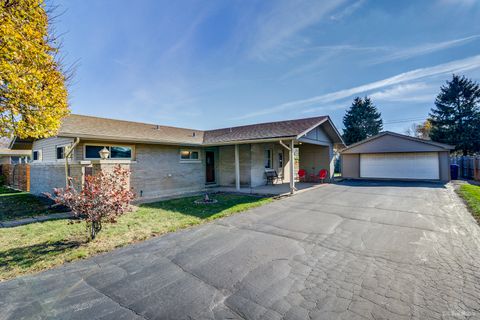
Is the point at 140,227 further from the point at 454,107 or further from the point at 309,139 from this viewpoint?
the point at 454,107

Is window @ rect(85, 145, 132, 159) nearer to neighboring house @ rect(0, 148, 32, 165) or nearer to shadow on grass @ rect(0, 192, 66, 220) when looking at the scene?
shadow on grass @ rect(0, 192, 66, 220)

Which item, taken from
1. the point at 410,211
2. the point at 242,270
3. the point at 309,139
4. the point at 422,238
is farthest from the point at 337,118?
the point at 242,270

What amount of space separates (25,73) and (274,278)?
7.22 m

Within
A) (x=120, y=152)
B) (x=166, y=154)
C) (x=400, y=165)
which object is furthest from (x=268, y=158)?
(x=400, y=165)

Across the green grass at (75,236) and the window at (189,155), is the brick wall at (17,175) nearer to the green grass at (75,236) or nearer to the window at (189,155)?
the window at (189,155)

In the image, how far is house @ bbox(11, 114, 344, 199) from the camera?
9.46m

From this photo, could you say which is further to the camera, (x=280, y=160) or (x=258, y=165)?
(x=280, y=160)

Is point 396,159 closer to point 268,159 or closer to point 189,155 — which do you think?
point 268,159

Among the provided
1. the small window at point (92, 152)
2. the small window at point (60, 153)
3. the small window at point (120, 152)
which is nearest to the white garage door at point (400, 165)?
the small window at point (120, 152)

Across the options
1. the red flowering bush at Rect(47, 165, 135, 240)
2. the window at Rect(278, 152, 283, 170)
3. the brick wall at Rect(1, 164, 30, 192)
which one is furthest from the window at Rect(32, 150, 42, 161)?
the window at Rect(278, 152, 283, 170)

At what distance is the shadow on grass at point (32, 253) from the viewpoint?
161 inches

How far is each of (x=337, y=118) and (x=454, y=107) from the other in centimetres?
1452

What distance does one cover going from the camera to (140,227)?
627 cm

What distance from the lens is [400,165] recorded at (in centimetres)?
1709
